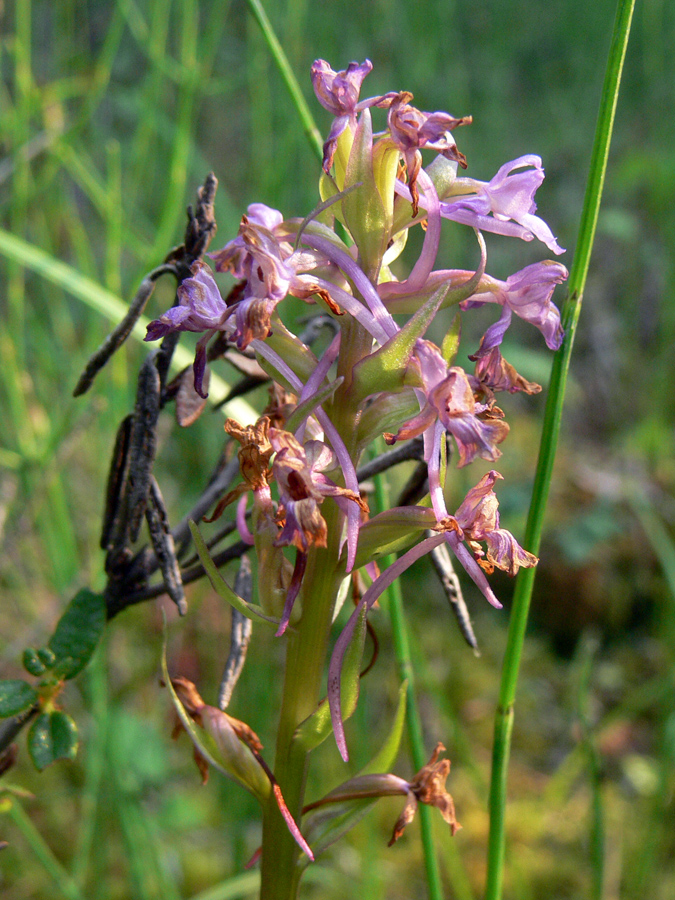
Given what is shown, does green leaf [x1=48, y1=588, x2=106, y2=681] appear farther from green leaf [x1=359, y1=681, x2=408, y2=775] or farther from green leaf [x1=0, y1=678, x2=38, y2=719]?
green leaf [x1=359, y1=681, x2=408, y2=775]

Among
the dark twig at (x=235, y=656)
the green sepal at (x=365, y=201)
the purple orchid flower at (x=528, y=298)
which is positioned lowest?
the dark twig at (x=235, y=656)

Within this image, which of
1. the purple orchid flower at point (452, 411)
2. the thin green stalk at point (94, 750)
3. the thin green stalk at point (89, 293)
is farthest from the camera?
the thin green stalk at point (94, 750)

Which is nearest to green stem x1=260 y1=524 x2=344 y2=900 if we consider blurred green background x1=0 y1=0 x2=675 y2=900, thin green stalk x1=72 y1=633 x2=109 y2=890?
blurred green background x1=0 y1=0 x2=675 y2=900

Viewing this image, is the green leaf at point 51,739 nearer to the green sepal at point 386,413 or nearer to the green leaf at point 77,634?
the green leaf at point 77,634

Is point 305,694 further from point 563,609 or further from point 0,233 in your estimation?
point 563,609

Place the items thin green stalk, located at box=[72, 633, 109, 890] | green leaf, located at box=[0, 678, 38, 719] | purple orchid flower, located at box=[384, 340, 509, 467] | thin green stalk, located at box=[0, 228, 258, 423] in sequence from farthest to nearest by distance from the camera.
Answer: thin green stalk, located at box=[72, 633, 109, 890] → thin green stalk, located at box=[0, 228, 258, 423] → green leaf, located at box=[0, 678, 38, 719] → purple orchid flower, located at box=[384, 340, 509, 467]

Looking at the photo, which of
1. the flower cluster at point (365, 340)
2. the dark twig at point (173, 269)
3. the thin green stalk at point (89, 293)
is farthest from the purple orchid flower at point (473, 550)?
the thin green stalk at point (89, 293)
